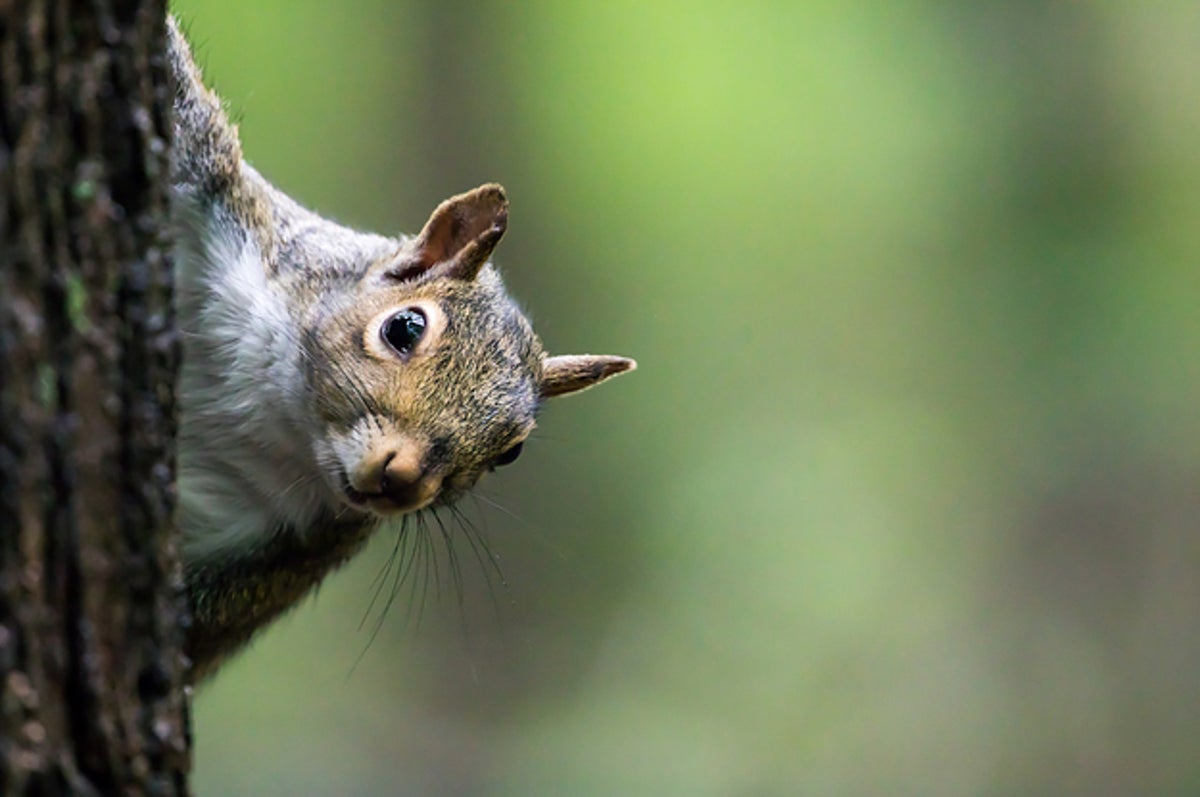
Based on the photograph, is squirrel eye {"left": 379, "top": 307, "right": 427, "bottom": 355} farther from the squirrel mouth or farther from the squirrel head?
the squirrel mouth

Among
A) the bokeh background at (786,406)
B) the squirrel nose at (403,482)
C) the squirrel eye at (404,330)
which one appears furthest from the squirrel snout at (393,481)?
the bokeh background at (786,406)

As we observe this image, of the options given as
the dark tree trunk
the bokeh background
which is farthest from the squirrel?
the bokeh background

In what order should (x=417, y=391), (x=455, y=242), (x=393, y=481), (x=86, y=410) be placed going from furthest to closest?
1. (x=455, y=242)
2. (x=417, y=391)
3. (x=393, y=481)
4. (x=86, y=410)

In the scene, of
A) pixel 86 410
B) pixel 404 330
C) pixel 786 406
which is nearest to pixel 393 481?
pixel 404 330

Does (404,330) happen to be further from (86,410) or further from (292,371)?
(86,410)

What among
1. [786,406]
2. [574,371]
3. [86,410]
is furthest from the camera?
[786,406]
